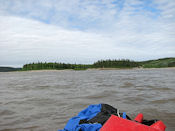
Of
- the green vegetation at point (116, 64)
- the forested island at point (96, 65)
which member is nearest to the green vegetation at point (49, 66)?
the forested island at point (96, 65)

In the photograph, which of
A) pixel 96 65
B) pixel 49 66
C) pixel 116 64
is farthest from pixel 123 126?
Answer: pixel 96 65

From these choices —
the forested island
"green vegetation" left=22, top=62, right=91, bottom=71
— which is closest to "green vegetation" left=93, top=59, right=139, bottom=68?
the forested island

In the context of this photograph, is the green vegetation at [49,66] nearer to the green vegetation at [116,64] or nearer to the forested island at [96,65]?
the forested island at [96,65]

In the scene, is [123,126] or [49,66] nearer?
[123,126]

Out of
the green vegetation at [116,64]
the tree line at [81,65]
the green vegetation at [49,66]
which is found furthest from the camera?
the green vegetation at [116,64]

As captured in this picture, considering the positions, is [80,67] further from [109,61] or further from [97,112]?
[97,112]

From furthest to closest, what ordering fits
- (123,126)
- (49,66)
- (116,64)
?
(116,64)
(49,66)
(123,126)

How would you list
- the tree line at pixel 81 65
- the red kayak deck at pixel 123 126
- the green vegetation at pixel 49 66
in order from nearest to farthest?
the red kayak deck at pixel 123 126
the green vegetation at pixel 49 66
the tree line at pixel 81 65

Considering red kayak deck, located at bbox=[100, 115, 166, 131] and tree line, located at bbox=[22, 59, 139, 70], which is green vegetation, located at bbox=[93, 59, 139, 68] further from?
red kayak deck, located at bbox=[100, 115, 166, 131]

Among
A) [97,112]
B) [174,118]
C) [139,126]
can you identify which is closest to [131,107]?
[174,118]

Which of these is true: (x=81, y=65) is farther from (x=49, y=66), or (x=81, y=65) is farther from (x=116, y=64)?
(x=116, y=64)

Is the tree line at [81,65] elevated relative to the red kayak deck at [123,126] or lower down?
elevated

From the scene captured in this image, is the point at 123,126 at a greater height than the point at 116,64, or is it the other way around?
the point at 116,64

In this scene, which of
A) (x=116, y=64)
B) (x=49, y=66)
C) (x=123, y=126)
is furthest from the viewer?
(x=116, y=64)
